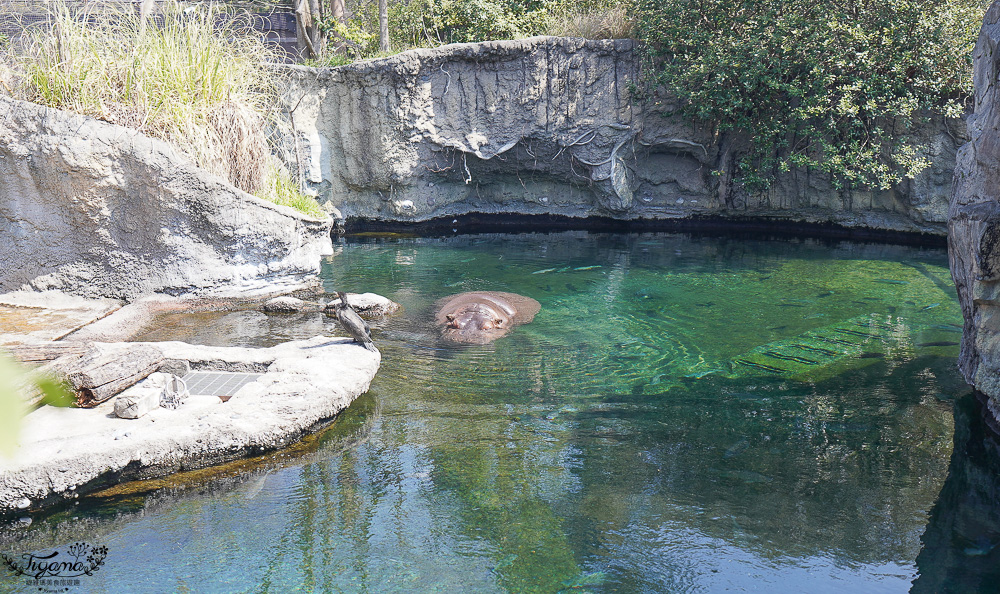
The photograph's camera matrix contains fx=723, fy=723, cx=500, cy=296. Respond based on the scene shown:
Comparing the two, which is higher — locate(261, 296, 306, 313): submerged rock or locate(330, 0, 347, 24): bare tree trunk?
locate(330, 0, 347, 24): bare tree trunk

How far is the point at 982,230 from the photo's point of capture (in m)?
5.20

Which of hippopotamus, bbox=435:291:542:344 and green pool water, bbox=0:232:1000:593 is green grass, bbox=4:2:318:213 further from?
hippopotamus, bbox=435:291:542:344

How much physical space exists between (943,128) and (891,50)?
1.90 meters

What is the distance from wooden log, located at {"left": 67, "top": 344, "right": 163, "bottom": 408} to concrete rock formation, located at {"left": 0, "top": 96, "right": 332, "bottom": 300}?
3108mm

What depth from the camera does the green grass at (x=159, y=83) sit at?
8039 millimetres

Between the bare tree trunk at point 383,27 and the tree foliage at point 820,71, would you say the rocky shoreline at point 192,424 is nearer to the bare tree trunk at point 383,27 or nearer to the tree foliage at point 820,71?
the tree foliage at point 820,71

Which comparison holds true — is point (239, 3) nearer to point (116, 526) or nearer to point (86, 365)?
point (86, 365)

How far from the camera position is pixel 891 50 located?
1125cm

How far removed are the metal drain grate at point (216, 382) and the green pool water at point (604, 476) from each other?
79cm

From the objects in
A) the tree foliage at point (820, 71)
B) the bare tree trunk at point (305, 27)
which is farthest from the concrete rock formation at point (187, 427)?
the bare tree trunk at point (305, 27)

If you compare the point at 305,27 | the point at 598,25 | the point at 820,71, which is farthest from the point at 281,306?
the point at 305,27

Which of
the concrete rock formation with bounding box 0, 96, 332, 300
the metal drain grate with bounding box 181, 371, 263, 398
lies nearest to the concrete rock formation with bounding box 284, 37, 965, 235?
the concrete rock formation with bounding box 0, 96, 332, 300

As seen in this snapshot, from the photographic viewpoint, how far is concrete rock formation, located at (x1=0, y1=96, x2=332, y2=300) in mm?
7566

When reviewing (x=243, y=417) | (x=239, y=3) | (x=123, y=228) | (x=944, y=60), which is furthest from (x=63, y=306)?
(x=944, y=60)
